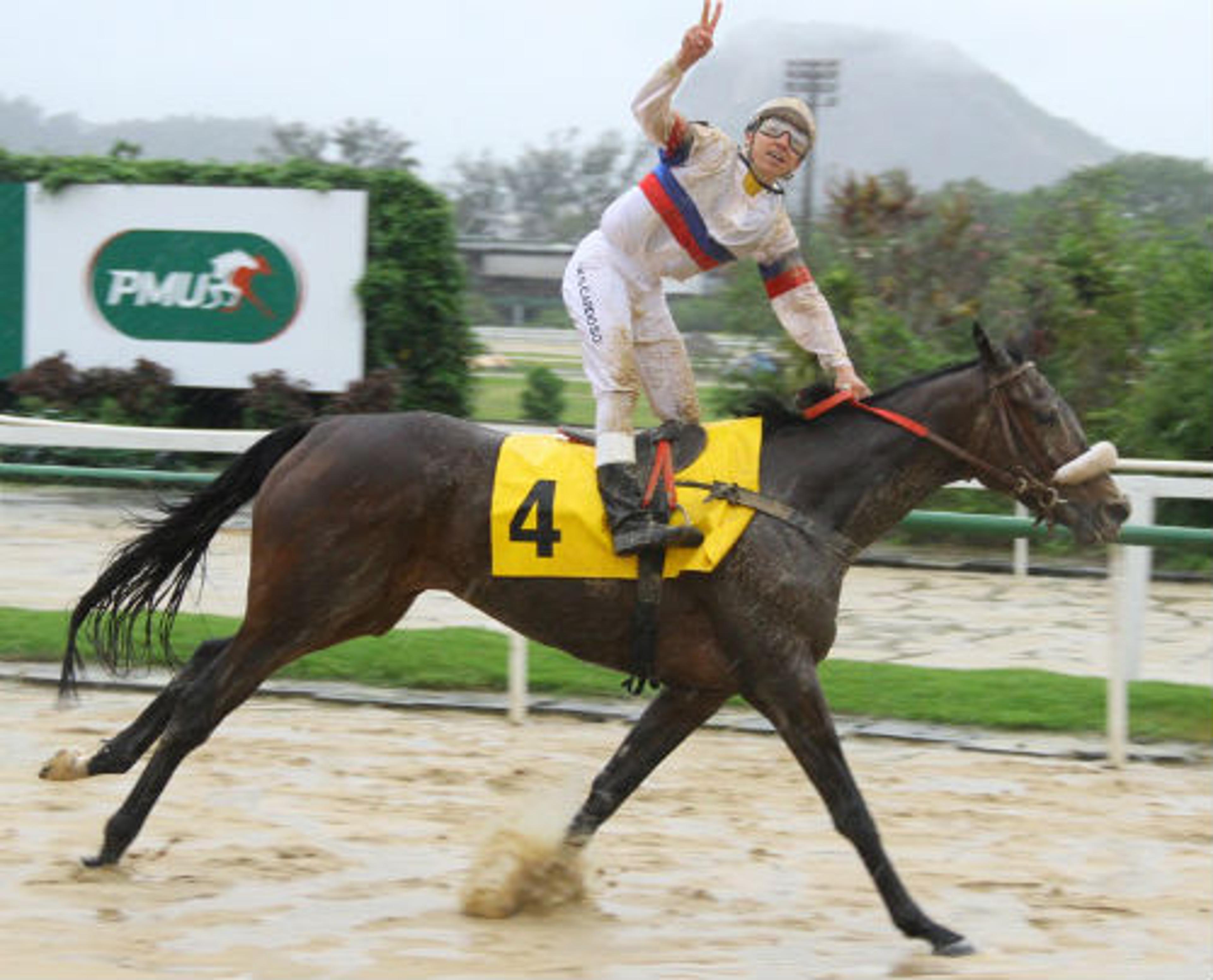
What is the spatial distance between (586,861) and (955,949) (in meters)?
1.05

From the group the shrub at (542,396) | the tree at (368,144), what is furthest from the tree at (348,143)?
the shrub at (542,396)

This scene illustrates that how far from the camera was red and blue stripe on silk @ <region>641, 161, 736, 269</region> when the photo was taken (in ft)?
14.8

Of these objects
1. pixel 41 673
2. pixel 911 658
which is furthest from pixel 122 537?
pixel 911 658

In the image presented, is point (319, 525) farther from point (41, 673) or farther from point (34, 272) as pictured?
point (34, 272)

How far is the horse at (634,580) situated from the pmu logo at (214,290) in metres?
9.70

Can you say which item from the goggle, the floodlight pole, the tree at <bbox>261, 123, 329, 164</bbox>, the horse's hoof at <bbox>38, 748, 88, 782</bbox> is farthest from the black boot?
the tree at <bbox>261, 123, 329, 164</bbox>

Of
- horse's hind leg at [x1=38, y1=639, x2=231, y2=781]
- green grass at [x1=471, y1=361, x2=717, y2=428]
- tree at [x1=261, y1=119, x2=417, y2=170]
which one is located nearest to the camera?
horse's hind leg at [x1=38, y1=639, x2=231, y2=781]

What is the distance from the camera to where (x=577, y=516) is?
4.48 m

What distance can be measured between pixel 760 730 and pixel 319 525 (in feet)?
8.57

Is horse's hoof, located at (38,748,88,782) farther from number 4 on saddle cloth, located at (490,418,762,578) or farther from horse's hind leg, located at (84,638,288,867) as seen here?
number 4 on saddle cloth, located at (490,418,762,578)

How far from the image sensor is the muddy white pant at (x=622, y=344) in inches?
177

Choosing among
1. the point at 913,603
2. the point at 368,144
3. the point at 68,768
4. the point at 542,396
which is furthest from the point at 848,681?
the point at 368,144

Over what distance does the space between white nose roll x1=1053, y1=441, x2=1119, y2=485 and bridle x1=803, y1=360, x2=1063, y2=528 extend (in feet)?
0.17

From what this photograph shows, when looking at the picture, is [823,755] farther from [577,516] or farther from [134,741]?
[134,741]
